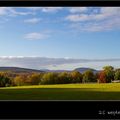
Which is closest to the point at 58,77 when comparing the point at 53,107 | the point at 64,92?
the point at 64,92

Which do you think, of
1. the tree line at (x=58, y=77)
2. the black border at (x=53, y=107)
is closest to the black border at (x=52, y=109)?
the black border at (x=53, y=107)

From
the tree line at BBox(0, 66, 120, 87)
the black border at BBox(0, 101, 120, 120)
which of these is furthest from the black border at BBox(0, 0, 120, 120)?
the tree line at BBox(0, 66, 120, 87)

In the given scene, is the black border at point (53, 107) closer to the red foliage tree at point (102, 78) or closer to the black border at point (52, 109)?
the black border at point (52, 109)

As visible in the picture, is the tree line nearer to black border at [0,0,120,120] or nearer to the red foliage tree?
the red foliage tree

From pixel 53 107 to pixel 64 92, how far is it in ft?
0.41

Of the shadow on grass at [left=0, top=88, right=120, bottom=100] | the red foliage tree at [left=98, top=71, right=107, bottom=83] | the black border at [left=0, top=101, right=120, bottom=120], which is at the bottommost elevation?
the black border at [left=0, top=101, right=120, bottom=120]

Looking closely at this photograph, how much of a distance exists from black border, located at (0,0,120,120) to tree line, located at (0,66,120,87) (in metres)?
0.16

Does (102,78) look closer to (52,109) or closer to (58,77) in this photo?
(58,77)

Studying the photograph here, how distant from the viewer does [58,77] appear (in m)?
4.56

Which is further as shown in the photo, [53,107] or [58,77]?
[58,77]

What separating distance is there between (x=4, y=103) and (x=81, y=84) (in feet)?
1.64

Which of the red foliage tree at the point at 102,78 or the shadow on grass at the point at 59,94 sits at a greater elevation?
the red foliage tree at the point at 102,78

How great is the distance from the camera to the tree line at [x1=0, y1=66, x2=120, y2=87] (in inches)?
179

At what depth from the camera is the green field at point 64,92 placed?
448 cm
